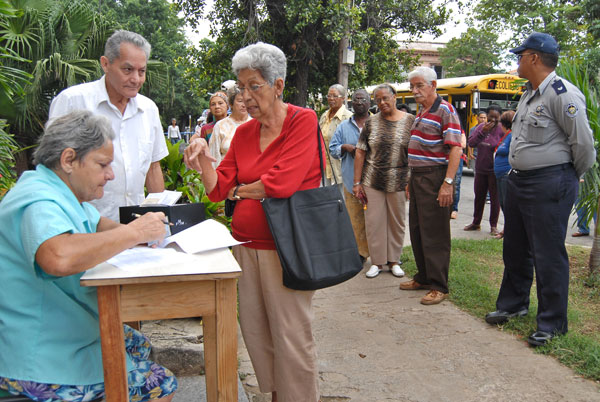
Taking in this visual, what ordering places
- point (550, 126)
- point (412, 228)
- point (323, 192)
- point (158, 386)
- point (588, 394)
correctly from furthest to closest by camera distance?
point (412, 228) < point (550, 126) < point (588, 394) < point (323, 192) < point (158, 386)

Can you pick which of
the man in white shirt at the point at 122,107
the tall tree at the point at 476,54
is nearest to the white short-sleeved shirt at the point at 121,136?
the man in white shirt at the point at 122,107

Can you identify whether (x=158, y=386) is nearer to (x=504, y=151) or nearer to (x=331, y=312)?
(x=331, y=312)

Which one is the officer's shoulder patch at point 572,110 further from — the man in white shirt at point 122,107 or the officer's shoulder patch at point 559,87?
the man in white shirt at point 122,107

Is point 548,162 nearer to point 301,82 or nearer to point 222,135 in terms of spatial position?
point 222,135

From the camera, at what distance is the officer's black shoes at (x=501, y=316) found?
4004mm

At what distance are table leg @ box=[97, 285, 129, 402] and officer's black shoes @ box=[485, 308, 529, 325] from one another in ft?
9.98

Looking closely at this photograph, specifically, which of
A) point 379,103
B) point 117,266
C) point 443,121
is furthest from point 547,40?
point 117,266

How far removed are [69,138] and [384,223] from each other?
3.87m

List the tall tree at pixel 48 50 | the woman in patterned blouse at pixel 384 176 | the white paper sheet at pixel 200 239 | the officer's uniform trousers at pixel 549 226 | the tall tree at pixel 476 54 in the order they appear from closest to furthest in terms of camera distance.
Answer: the white paper sheet at pixel 200 239
the officer's uniform trousers at pixel 549 226
the woman in patterned blouse at pixel 384 176
the tall tree at pixel 48 50
the tall tree at pixel 476 54

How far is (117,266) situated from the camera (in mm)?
1877

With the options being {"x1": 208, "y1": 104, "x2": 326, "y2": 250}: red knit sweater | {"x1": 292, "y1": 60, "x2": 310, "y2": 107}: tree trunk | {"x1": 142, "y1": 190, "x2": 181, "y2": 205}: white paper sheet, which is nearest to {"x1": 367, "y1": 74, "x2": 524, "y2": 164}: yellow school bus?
{"x1": 292, "y1": 60, "x2": 310, "y2": 107}: tree trunk

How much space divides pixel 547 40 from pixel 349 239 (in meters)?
2.15

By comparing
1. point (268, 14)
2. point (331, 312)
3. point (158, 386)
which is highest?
point (268, 14)

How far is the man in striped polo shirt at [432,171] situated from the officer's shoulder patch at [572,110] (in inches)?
44.0
